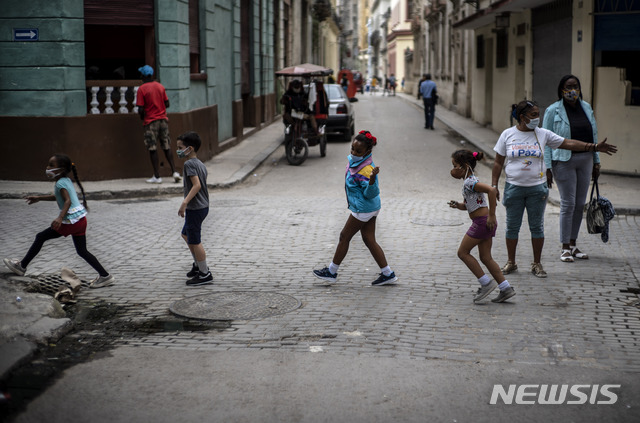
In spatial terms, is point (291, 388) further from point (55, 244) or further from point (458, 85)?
point (458, 85)

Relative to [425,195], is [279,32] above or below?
above

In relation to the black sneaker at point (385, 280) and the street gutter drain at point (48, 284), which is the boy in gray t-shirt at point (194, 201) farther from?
the black sneaker at point (385, 280)

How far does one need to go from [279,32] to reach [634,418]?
1119 inches

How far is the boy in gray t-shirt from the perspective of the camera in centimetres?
791

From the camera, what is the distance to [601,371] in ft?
18.0

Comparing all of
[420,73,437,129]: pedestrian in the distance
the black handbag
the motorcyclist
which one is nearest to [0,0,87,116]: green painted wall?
the motorcyclist

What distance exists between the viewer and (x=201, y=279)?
8016mm

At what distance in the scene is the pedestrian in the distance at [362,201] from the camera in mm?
7637

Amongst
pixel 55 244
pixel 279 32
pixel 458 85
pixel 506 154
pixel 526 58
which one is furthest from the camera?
pixel 458 85

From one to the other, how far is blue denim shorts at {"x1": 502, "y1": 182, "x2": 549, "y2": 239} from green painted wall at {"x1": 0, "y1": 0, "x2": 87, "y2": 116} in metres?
8.44

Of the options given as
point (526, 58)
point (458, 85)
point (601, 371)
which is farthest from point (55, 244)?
point (458, 85)

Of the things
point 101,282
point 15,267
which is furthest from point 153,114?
point 101,282

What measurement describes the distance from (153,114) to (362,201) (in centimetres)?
745

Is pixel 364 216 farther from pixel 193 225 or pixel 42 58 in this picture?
pixel 42 58
